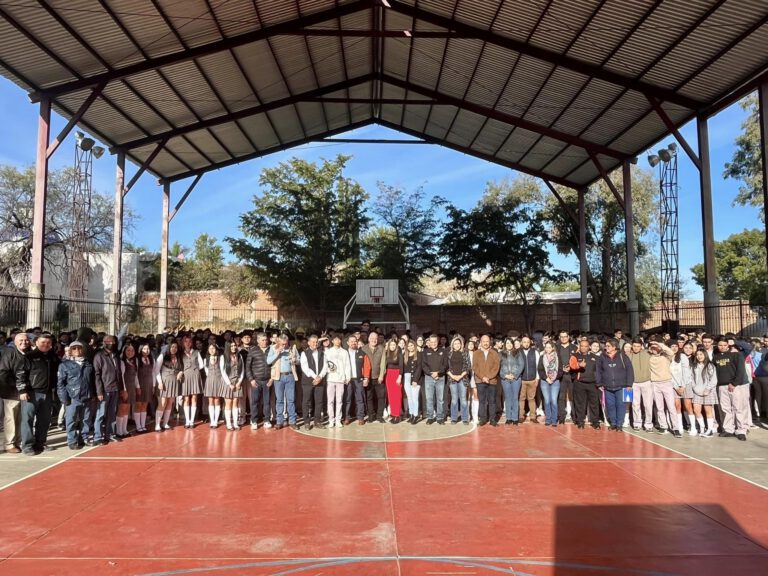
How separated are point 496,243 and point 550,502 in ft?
70.0

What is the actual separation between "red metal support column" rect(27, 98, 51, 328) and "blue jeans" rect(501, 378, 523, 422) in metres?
11.0

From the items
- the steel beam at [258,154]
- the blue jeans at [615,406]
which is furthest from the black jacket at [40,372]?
the steel beam at [258,154]

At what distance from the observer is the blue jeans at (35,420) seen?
756cm

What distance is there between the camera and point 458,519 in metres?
5.14

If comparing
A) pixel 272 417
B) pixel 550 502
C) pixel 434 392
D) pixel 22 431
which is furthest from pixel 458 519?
pixel 22 431

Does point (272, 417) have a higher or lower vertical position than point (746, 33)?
lower

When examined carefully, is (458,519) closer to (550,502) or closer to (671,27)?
(550,502)

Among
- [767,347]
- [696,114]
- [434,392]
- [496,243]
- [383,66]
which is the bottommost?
[434,392]

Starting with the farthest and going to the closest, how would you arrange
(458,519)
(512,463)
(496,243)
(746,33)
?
(496,243), (746,33), (512,463), (458,519)

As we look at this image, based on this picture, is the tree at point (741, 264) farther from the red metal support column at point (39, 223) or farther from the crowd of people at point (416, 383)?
the red metal support column at point (39, 223)

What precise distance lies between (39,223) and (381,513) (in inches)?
502

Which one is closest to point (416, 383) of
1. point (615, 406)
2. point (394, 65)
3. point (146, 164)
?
point (615, 406)

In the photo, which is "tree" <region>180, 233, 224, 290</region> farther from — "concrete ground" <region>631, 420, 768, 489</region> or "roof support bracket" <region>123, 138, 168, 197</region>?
"concrete ground" <region>631, 420, 768, 489</region>

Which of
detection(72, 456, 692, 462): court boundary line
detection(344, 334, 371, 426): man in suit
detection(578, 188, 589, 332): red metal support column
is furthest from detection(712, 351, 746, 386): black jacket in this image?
detection(578, 188, 589, 332): red metal support column
